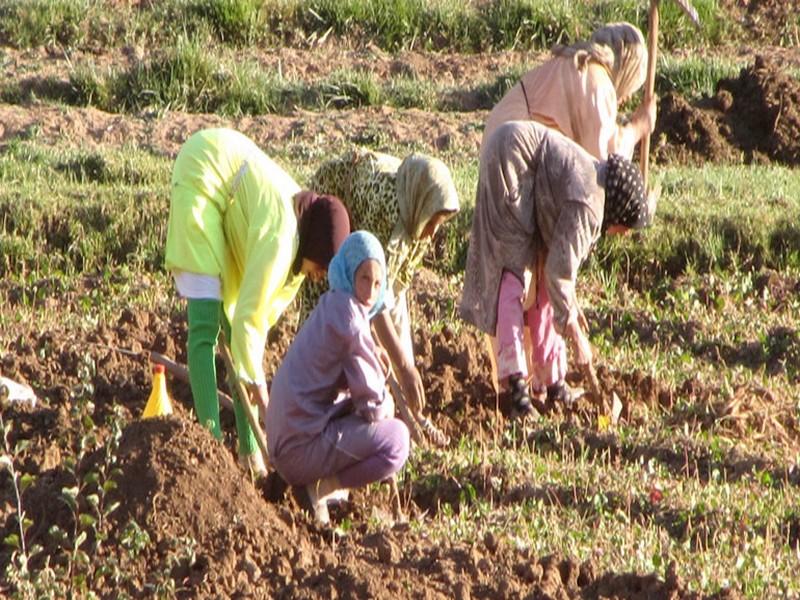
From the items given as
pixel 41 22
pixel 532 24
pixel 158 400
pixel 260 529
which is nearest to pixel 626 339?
pixel 158 400

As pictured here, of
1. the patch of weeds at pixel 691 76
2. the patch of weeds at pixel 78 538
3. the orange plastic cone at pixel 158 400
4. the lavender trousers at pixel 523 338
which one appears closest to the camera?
the patch of weeds at pixel 78 538

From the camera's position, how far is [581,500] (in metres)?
7.38

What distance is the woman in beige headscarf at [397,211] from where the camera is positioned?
7887mm

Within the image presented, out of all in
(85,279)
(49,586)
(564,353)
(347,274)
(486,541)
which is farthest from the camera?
(85,279)

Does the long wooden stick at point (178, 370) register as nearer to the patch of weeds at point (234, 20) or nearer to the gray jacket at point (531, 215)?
the gray jacket at point (531, 215)

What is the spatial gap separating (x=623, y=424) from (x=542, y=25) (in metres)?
8.29

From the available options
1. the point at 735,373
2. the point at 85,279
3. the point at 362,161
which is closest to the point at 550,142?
the point at 362,161

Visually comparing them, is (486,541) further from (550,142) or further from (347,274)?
(550,142)

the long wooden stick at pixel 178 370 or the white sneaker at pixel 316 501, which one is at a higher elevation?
the white sneaker at pixel 316 501

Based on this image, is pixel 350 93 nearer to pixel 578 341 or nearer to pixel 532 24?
pixel 532 24

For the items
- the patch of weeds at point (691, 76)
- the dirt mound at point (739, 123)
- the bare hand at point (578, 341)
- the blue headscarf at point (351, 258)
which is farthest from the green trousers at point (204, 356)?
the patch of weeds at point (691, 76)

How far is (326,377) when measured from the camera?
7074 millimetres

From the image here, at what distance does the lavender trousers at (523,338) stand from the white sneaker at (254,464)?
1345mm

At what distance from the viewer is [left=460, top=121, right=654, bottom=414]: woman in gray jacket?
8.30 m
